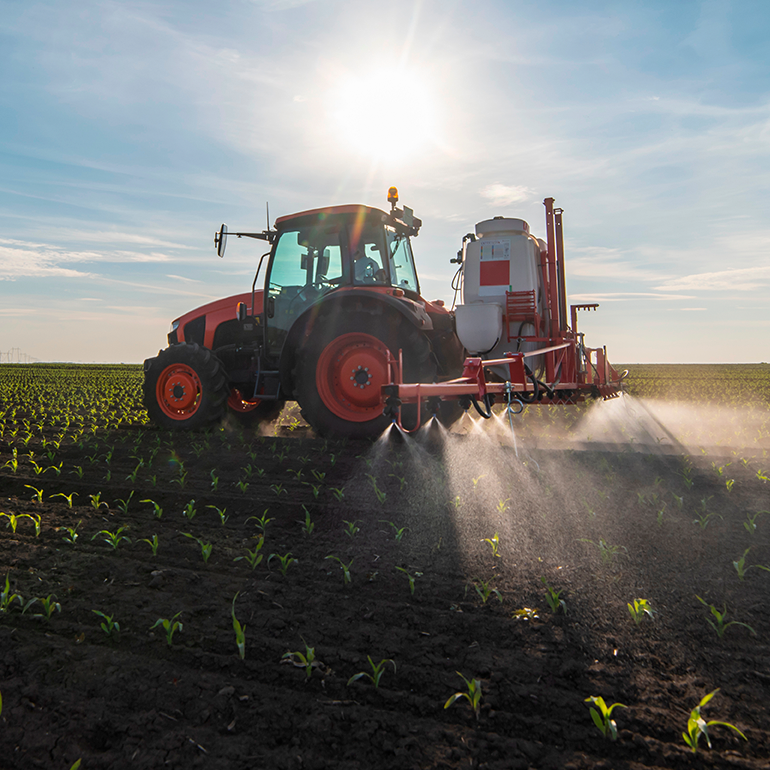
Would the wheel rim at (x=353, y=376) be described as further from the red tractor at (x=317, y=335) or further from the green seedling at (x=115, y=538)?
the green seedling at (x=115, y=538)

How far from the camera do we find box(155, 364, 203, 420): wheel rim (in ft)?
25.2

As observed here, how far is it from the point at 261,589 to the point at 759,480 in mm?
4566

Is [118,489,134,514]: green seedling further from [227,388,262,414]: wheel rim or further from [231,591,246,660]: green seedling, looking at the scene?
[227,388,262,414]: wheel rim

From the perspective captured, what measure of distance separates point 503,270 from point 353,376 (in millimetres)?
3366

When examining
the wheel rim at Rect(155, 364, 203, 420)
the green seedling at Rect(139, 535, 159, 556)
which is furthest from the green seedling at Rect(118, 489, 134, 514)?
the wheel rim at Rect(155, 364, 203, 420)

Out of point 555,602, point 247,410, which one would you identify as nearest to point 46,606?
point 555,602

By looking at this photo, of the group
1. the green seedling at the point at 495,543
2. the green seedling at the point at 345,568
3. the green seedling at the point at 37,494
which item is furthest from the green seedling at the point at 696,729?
the green seedling at the point at 37,494

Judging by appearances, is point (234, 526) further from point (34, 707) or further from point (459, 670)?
point (459, 670)

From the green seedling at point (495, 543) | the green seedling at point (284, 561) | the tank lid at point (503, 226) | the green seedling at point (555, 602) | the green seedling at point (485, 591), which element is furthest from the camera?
the tank lid at point (503, 226)

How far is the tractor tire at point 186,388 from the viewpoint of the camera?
7.40m

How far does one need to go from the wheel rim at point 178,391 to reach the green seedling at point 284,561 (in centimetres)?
467

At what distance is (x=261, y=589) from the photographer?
300cm

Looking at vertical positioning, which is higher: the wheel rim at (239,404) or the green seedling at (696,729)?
the wheel rim at (239,404)

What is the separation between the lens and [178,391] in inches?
305
